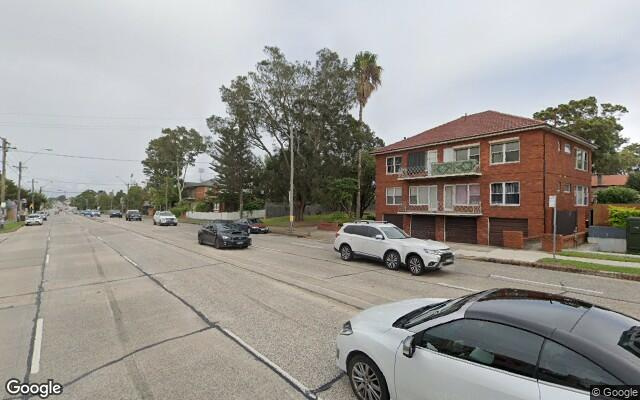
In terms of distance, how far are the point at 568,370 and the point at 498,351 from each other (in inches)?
18.7

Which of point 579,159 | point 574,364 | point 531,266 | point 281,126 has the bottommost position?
point 531,266

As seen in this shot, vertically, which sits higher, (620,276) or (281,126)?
(281,126)

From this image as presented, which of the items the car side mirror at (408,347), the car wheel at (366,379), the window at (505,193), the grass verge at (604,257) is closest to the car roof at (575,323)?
the car side mirror at (408,347)

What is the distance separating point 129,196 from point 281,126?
255ft

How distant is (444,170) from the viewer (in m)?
23.8

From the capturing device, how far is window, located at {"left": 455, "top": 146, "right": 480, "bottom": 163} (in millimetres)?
22984

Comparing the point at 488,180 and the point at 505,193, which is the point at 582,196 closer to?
the point at 505,193

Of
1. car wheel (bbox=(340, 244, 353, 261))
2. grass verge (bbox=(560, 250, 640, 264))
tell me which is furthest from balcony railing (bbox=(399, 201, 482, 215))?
car wheel (bbox=(340, 244, 353, 261))

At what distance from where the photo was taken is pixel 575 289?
9.48 metres

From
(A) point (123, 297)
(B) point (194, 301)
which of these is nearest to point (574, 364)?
(B) point (194, 301)

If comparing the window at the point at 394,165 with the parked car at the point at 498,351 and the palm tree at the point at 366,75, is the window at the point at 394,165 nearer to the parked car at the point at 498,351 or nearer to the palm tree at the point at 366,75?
the palm tree at the point at 366,75

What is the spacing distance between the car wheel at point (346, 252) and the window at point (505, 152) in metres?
14.0

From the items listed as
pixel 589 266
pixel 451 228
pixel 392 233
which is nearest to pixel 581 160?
pixel 451 228

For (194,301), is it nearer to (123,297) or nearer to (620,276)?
(123,297)
